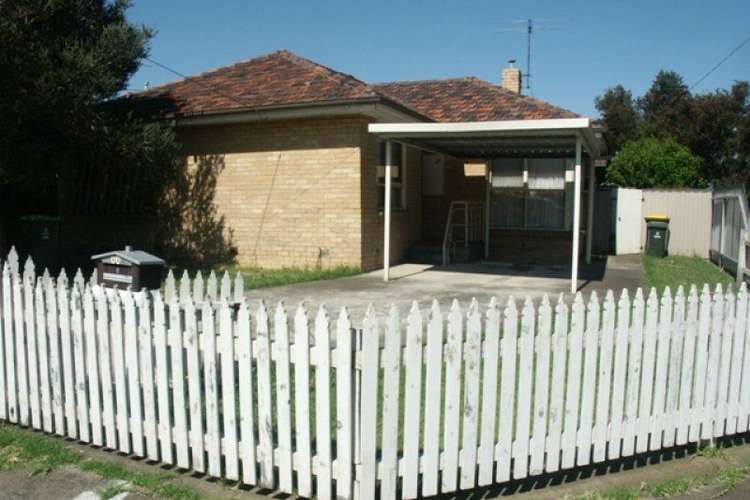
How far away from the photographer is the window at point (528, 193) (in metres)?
14.8

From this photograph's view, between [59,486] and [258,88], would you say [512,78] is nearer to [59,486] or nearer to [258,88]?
[258,88]

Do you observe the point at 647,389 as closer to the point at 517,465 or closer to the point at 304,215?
the point at 517,465

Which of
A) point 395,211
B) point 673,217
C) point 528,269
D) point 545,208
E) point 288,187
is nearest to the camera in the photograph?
point 288,187

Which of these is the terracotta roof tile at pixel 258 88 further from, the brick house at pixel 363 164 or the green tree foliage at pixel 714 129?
the green tree foliage at pixel 714 129

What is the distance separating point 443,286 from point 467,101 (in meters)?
7.40

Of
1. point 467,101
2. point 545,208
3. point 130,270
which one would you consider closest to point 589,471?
point 130,270

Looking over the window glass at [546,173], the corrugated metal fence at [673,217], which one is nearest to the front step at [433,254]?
the window glass at [546,173]

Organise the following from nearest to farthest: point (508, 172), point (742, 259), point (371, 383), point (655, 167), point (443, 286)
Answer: point (371, 383)
point (443, 286)
point (742, 259)
point (508, 172)
point (655, 167)

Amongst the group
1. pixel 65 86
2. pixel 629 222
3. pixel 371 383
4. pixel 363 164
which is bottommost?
pixel 371 383

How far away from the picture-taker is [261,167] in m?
12.6

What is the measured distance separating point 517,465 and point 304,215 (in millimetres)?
9173

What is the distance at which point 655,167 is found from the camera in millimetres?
25094

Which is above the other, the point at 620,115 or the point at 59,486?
the point at 620,115

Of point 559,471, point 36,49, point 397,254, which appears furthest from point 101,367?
point 397,254
